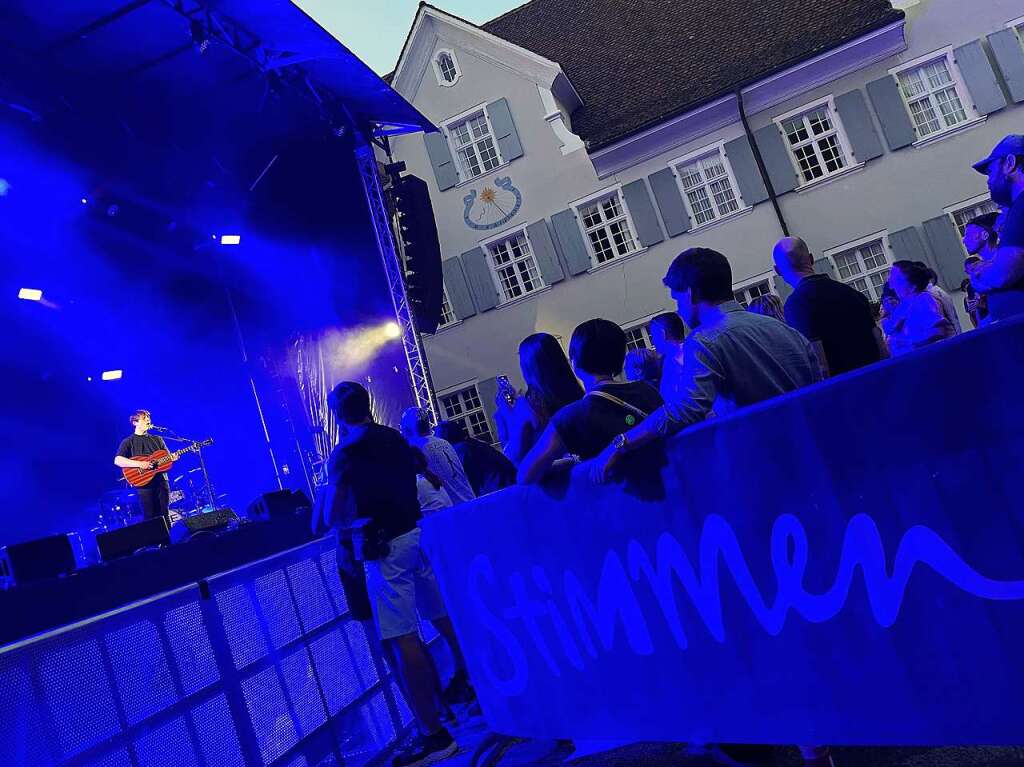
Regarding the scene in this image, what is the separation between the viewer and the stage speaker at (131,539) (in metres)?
6.20

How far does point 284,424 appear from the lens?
13070 mm

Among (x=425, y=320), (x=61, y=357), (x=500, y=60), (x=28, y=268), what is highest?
(x=500, y=60)

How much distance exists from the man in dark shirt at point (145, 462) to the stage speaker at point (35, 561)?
4.02 m

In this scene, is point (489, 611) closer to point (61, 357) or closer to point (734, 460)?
point (734, 460)

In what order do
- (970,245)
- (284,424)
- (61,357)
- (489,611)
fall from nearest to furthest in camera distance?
1. (489,611)
2. (970,245)
3. (61,357)
4. (284,424)

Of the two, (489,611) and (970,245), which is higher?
(970,245)

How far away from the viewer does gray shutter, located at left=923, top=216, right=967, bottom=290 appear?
1677 cm

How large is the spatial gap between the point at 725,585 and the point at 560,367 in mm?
1309

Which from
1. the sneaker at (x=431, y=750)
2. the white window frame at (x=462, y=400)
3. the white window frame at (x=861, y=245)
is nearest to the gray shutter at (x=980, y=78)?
the white window frame at (x=861, y=245)

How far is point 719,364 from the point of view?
253 cm

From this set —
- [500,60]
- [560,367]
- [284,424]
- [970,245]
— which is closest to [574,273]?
[500,60]

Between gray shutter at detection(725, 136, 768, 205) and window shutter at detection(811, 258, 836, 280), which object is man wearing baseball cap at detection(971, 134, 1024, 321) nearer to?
window shutter at detection(811, 258, 836, 280)

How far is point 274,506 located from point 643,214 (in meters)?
13.4

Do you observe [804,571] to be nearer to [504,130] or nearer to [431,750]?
[431,750]
